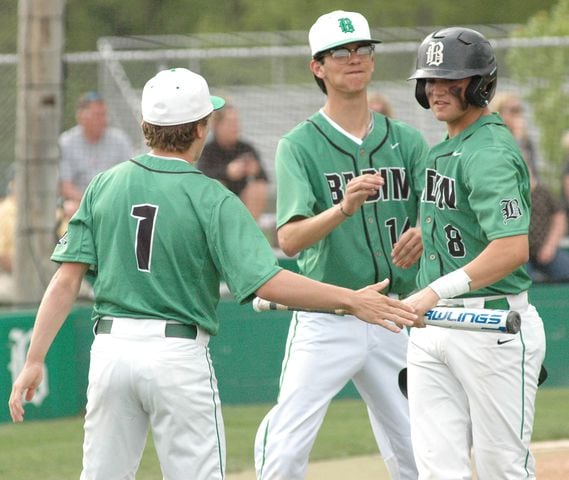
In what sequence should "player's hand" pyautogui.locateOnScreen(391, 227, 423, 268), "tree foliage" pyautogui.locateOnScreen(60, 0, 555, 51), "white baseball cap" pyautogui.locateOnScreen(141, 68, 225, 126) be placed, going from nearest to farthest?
1. "white baseball cap" pyautogui.locateOnScreen(141, 68, 225, 126)
2. "player's hand" pyautogui.locateOnScreen(391, 227, 423, 268)
3. "tree foliage" pyautogui.locateOnScreen(60, 0, 555, 51)

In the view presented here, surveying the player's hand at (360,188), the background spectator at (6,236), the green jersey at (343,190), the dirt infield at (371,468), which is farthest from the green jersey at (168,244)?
the background spectator at (6,236)

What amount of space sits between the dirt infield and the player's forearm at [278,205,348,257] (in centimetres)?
220

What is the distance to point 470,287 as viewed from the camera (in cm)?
543

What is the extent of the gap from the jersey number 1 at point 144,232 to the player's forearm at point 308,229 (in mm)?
1097

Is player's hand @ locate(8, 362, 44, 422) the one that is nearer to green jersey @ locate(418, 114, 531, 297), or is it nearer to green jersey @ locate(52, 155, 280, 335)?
green jersey @ locate(52, 155, 280, 335)

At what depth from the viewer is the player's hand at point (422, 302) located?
5465mm

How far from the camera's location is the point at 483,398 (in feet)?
18.4

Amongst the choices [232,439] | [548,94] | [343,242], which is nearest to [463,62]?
[343,242]

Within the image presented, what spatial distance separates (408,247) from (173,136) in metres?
1.38

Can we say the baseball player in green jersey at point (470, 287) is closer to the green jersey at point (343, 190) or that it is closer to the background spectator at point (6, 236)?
the green jersey at point (343, 190)

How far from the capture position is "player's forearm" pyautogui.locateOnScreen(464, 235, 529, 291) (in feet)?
17.7

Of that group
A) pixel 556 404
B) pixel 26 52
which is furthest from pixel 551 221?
pixel 26 52

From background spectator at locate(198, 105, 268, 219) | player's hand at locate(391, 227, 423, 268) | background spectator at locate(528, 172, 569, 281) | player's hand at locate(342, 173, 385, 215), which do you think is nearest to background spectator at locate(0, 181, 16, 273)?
background spectator at locate(198, 105, 268, 219)

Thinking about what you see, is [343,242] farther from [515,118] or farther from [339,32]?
[515,118]
